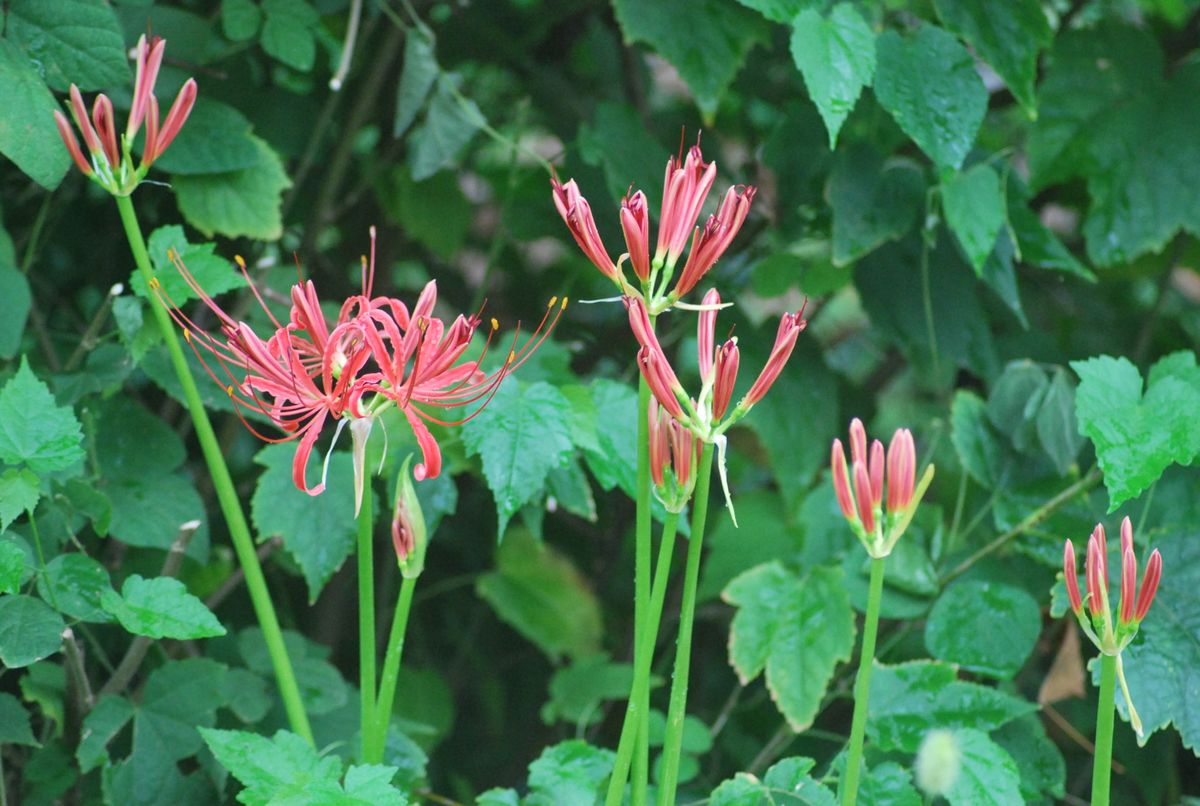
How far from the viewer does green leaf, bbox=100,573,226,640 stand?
647 mm

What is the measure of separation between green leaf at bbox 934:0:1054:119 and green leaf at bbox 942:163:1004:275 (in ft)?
0.25

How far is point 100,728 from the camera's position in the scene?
0.80 m

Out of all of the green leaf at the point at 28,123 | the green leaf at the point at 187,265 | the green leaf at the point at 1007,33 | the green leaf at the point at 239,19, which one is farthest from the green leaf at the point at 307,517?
the green leaf at the point at 1007,33

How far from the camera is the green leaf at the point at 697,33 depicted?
1.02 meters

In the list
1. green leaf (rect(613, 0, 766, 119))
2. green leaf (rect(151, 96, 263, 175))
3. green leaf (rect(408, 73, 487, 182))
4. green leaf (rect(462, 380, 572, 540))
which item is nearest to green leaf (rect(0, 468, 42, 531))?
green leaf (rect(462, 380, 572, 540))

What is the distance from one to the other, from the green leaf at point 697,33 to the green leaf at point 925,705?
477 millimetres

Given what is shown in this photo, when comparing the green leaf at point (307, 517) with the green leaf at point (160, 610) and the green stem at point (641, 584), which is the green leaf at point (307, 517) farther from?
the green stem at point (641, 584)

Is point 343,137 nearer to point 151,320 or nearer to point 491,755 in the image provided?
point 151,320

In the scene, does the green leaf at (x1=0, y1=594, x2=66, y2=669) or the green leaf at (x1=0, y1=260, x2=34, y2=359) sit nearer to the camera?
the green leaf at (x1=0, y1=594, x2=66, y2=669)

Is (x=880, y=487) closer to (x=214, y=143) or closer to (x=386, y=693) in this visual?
(x=386, y=693)

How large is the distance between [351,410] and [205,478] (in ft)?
2.08

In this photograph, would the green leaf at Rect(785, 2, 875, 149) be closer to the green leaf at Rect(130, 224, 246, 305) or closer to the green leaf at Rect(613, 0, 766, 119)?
the green leaf at Rect(613, 0, 766, 119)

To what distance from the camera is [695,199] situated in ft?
1.84

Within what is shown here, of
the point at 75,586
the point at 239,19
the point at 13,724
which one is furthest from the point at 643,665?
the point at 239,19
